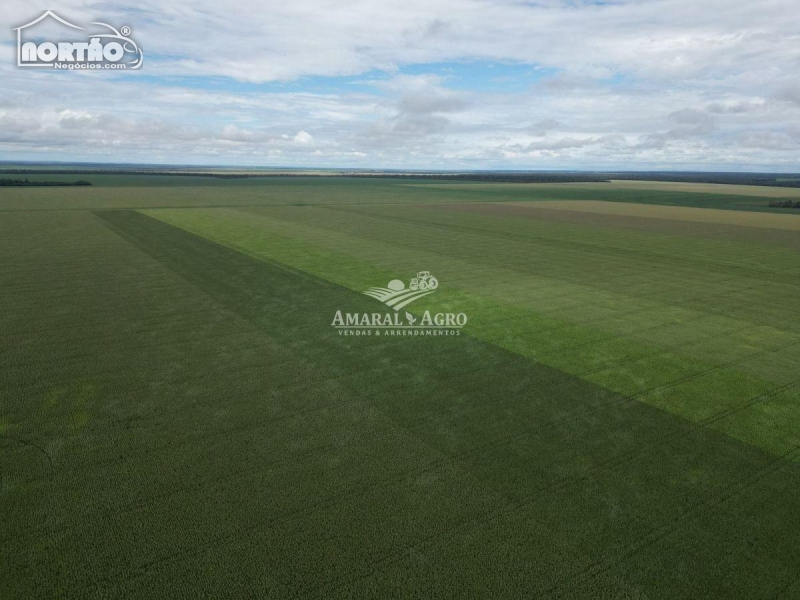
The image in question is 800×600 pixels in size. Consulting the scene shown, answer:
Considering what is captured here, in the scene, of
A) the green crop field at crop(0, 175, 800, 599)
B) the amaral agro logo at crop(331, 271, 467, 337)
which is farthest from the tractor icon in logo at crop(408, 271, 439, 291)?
the amaral agro logo at crop(331, 271, 467, 337)

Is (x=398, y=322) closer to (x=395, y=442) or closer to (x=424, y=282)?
(x=424, y=282)

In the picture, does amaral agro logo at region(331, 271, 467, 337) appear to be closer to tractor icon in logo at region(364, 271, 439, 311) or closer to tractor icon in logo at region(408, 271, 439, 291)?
tractor icon in logo at region(364, 271, 439, 311)

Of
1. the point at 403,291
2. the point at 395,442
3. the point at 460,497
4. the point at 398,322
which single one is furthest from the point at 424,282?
the point at 460,497

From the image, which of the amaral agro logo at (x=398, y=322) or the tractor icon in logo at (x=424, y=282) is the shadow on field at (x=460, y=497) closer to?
the amaral agro logo at (x=398, y=322)

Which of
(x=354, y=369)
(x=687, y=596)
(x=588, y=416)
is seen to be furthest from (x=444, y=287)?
(x=687, y=596)

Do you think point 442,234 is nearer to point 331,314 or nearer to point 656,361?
point 331,314

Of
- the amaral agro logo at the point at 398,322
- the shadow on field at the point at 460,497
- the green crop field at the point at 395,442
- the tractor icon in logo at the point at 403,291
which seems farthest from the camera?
the tractor icon in logo at the point at 403,291

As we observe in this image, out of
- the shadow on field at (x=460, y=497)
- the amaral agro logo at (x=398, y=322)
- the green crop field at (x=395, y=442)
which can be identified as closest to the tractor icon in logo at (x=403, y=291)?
the amaral agro logo at (x=398, y=322)
